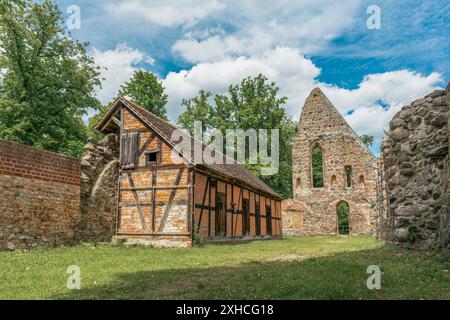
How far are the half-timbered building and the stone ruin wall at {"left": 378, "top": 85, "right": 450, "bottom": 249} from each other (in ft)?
25.1

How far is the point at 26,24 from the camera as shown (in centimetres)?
2442

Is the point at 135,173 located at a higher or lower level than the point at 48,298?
higher

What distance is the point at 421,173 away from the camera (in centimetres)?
934

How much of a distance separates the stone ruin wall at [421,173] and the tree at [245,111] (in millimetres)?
25675

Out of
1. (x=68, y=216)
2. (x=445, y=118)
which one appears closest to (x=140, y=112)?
(x=68, y=216)

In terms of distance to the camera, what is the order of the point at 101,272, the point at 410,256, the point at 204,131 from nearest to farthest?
the point at 101,272 → the point at 410,256 → the point at 204,131

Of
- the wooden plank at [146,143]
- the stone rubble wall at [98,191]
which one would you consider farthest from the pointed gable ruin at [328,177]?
the wooden plank at [146,143]

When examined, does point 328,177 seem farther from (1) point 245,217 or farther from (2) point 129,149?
(2) point 129,149


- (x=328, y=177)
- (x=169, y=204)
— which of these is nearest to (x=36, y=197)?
→ (x=169, y=204)

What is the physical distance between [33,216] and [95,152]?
4318 mm

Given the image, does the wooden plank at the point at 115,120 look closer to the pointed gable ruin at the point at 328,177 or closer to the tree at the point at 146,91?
the tree at the point at 146,91

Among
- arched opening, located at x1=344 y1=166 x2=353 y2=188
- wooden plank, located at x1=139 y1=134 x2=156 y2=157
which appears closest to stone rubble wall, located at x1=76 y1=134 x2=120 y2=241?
wooden plank, located at x1=139 y1=134 x2=156 y2=157

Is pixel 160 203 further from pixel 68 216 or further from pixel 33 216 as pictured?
pixel 33 216

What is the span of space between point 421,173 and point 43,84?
22.4m
